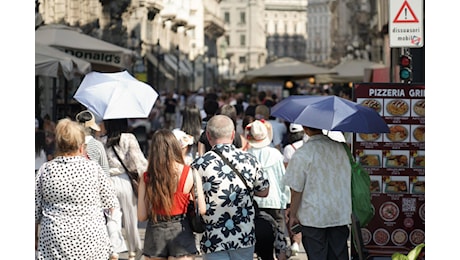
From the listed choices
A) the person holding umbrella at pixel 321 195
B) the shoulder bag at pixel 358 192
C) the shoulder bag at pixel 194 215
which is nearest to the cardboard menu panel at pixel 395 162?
the shoulder bag at pixel 358 192

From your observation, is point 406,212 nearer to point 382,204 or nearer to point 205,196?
point 382,204

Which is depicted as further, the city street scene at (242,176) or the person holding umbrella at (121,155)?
the person holding umbrella at (121,155)

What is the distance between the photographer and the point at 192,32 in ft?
A: 223

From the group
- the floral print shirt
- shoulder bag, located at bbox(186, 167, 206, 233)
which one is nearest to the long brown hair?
shoulder bag, located at bbox(186, 167, 206, 233)

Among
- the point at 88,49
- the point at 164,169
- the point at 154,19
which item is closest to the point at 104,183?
the point at 164,169

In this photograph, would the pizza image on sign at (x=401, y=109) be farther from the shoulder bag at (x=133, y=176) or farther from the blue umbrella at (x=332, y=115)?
the shoulder bag at (x=133, y=176)

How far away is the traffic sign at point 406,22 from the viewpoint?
397 inches

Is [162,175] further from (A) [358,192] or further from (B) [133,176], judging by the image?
(B) [133,176]

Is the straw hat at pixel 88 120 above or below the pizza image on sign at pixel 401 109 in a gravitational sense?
below

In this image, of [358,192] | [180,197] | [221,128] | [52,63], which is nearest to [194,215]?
[180,197]

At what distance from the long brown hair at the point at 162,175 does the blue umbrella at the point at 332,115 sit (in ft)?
4.50

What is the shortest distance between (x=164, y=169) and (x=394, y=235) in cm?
323

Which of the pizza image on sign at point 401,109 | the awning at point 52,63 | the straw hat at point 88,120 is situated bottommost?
the straw hat at point 88,120

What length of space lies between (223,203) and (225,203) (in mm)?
16
